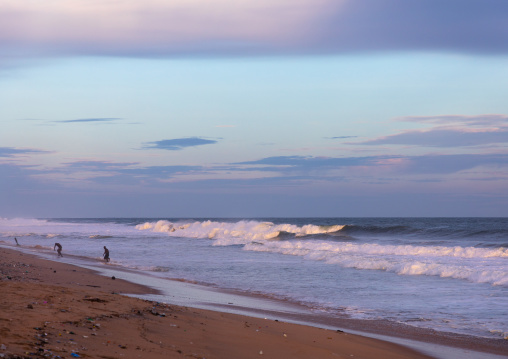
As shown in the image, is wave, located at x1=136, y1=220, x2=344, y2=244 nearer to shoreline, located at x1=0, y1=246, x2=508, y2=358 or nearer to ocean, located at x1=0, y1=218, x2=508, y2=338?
ocean, located at x1=0, y1=218, x2=508, y2=338

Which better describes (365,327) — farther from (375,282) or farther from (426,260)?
(426,260)

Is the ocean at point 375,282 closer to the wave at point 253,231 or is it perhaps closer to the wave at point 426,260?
the wave at point 426,260

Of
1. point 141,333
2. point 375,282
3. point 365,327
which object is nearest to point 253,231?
point 375,282

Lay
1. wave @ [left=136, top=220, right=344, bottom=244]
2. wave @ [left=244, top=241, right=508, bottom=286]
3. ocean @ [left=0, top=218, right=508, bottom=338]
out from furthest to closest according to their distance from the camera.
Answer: wave @ [left=136, top=220, right=344, bottom=244] < wave @ [left=244, top=241, right=508, bottom=286] < ocean @ [left=0, top=218, right=508, bottom=338]

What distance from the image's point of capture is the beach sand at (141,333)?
555 cm

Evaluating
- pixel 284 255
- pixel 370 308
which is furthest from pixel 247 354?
pixel 284 255

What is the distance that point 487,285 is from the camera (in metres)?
15.5

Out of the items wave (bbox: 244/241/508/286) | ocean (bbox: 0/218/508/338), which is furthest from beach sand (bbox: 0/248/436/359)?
wave (bbox: 244/241/508/286)

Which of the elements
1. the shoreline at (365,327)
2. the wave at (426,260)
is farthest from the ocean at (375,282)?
the shoreline at (365,327)

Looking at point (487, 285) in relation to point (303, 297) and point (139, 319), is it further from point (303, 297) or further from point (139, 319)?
point (139, 319)

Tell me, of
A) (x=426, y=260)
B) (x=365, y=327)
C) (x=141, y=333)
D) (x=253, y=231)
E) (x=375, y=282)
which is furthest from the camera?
(x=253, y=231)

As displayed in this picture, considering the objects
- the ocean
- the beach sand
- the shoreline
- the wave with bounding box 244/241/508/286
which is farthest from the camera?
the wave with bounding box 244/241/508/286

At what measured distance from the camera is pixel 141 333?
686 cm

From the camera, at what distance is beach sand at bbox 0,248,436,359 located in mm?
5551
